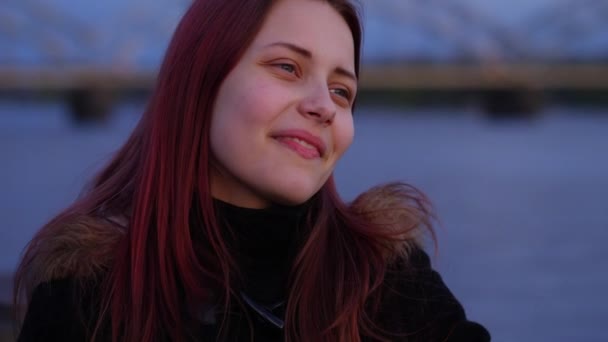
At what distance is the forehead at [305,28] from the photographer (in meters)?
1.31

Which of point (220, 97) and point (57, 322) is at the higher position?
point (220, 97)

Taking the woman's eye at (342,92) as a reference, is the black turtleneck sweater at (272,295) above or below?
below

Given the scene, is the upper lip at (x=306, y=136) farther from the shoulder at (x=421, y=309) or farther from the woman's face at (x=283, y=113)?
the shoulder at (x=421, y=309)

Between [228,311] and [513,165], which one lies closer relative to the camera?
[228,311]

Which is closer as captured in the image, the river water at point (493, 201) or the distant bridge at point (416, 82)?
the river water at point (493, 201)

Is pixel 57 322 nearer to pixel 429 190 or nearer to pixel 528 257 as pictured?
pixel 528 257

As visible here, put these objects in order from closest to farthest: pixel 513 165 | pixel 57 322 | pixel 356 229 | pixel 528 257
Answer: pixel 57 322
pixel 356 229
pixel 528 257
pixel 513 165

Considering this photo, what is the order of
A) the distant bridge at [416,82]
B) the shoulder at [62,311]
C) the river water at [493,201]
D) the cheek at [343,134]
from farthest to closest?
the distant bridge at [416,82], the river water at [493,201], the cheek at [343,134], the shoulder at [62,311]

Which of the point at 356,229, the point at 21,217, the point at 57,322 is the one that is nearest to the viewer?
the point at 57,322

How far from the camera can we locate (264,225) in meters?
1.30

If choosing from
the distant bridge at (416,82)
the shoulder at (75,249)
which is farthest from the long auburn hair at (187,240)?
the distant bridge at (416,82)

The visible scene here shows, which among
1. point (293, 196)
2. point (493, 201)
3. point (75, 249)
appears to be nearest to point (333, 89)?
point (293, 196)

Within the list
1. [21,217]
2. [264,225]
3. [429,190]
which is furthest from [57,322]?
[429,190]

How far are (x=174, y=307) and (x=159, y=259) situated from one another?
0.06m
